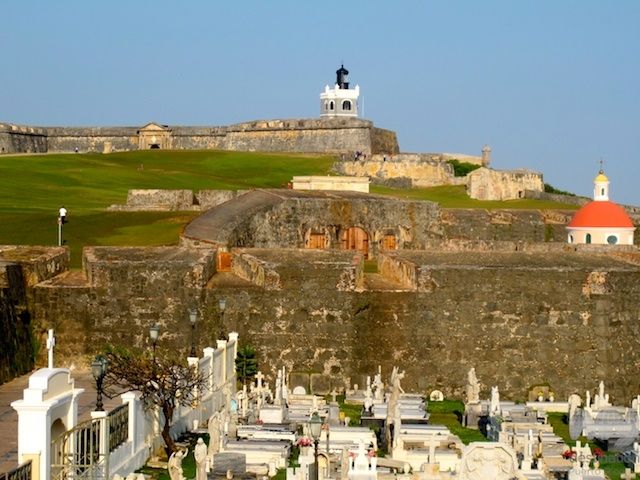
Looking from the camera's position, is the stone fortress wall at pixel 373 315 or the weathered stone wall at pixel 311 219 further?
the weathered stone wall at pixel 311 219

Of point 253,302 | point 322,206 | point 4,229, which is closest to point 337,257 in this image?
point 253,302

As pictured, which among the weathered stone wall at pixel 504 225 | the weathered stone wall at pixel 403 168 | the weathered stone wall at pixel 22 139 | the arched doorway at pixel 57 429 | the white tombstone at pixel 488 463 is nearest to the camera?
the arched doorway at pixel 57 429

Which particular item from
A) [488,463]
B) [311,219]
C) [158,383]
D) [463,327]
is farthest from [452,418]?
[311,219]

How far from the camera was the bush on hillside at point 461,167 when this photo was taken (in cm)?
10375

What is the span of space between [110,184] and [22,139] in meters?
35.4

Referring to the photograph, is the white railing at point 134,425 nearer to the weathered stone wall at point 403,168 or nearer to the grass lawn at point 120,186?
the grass lawn at point 120,186

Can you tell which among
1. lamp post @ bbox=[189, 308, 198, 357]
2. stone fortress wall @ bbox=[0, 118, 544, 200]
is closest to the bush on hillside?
stone fortress wall @ bbox=[0, 118, 544, 200]

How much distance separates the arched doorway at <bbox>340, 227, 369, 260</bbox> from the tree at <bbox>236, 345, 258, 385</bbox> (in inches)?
449

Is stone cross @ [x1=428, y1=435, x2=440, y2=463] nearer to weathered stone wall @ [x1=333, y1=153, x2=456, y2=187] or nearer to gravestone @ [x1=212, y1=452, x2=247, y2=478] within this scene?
gravestone @ [x1=212, y1=452, x2=247, y2=478]

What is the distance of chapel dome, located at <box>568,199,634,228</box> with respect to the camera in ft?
168

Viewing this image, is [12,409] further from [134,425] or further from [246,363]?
[246,363]

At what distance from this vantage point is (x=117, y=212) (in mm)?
57125

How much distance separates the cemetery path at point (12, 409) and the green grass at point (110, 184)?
10.5m

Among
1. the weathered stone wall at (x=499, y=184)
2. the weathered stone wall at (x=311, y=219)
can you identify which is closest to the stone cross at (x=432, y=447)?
the weathered stone wall at (x=311, y=219)
